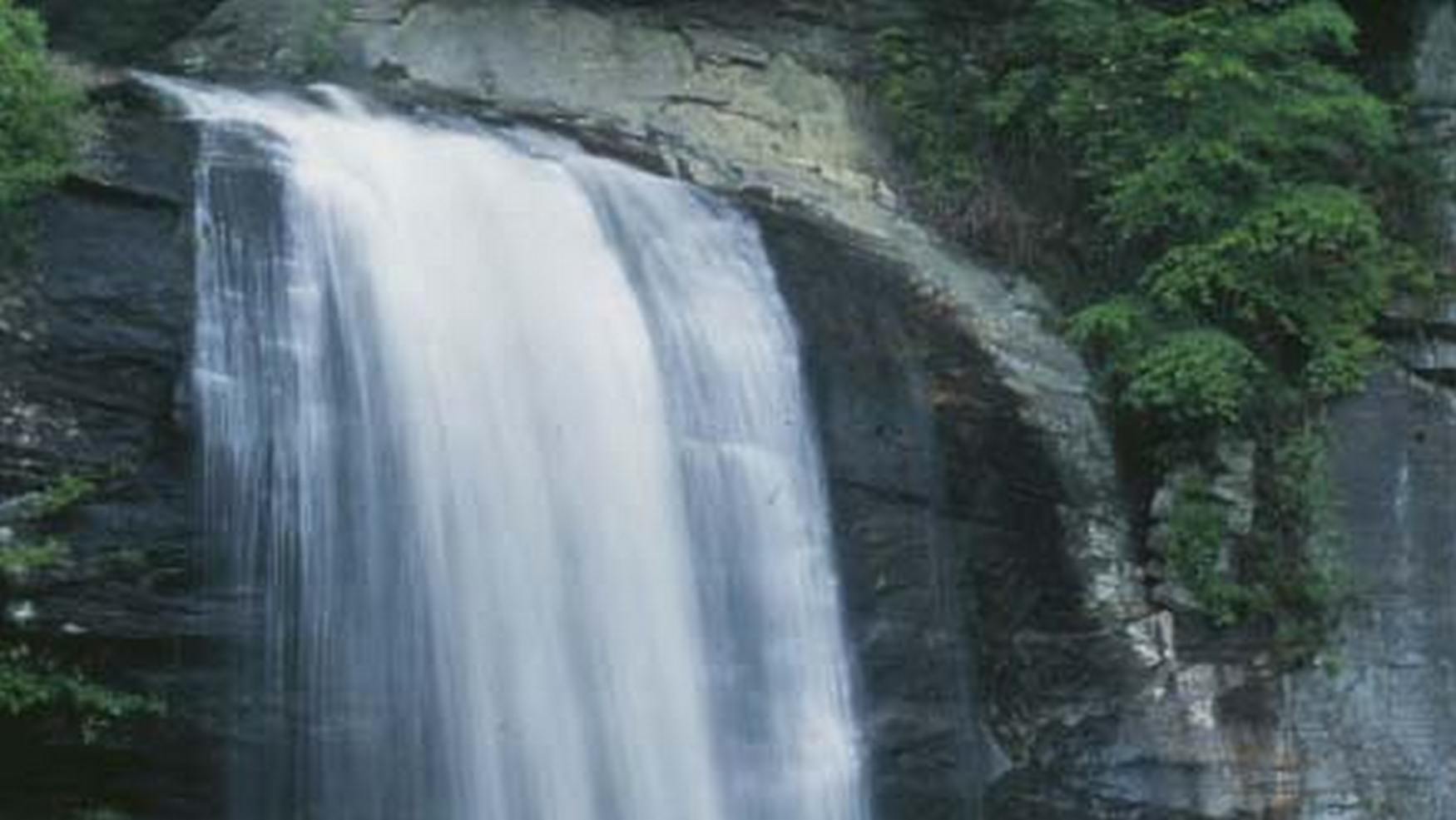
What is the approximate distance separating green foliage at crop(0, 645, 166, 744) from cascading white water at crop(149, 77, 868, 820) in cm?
43

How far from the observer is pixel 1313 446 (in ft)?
35.4

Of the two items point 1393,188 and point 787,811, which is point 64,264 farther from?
point 1393,188

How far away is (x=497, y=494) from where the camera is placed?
331 inches

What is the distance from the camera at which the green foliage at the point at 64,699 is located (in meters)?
7.16

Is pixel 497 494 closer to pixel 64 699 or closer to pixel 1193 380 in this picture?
pixel 64 699

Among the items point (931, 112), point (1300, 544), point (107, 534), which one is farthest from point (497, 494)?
point (931, 112)

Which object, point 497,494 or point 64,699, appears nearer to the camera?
point 64,699

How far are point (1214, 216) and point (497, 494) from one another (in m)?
4.66

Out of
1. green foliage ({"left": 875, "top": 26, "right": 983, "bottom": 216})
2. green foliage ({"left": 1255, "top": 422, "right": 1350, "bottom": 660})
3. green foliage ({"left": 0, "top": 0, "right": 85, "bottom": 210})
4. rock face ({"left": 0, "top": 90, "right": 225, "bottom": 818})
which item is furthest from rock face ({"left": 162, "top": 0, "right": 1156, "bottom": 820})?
rock face ({"left": 0, "top": 90, "right": 225, "bottom": 818})

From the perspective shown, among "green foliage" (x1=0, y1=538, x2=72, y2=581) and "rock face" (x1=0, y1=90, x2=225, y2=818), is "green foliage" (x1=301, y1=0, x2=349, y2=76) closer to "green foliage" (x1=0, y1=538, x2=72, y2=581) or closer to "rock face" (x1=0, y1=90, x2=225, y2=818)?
"rock face" (x1=0, y1=90, x2=225, y2=818)

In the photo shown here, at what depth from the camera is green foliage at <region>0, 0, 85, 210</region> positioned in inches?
319

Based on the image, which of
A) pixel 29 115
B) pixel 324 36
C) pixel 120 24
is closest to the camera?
pixel 29 115

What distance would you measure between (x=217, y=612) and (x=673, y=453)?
2296 millimetres

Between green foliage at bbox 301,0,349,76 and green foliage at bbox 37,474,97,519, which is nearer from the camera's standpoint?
green foliage at bbox 37,474,97,519
